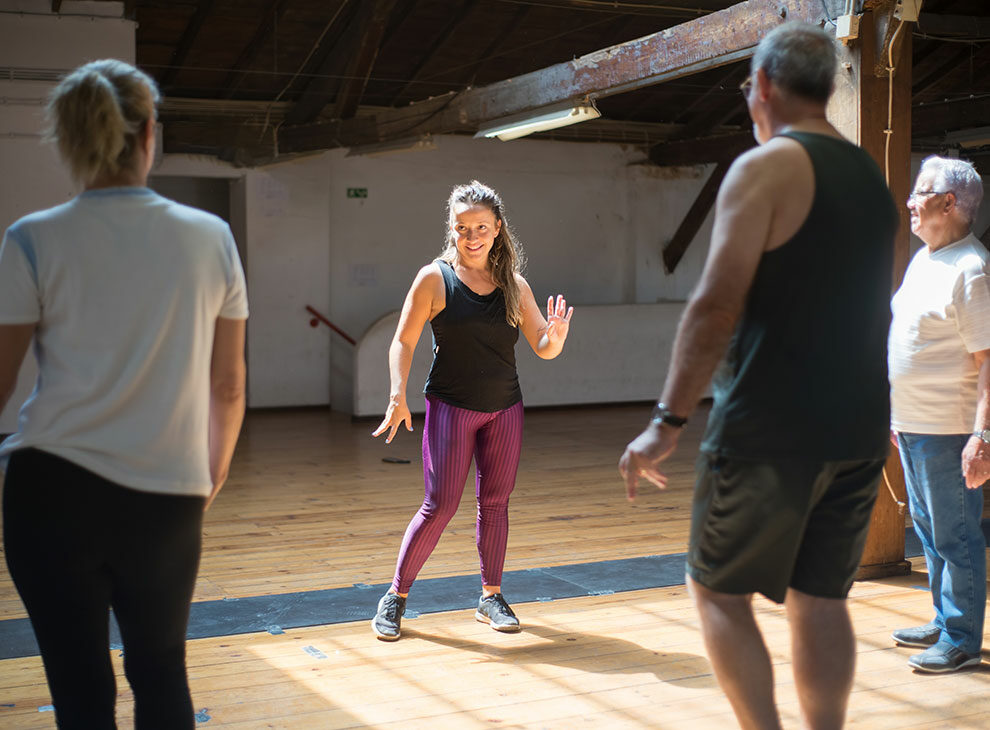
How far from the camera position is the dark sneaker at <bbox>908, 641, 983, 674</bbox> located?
10.3ft

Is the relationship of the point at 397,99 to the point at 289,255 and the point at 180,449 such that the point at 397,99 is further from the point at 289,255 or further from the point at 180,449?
the point at 180,449

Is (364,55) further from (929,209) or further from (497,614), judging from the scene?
(929,209)

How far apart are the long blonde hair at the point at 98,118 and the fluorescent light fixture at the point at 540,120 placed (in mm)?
4664

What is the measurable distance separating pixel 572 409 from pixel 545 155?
286cm

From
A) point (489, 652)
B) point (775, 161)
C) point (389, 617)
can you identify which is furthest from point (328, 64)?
point (775, 161)

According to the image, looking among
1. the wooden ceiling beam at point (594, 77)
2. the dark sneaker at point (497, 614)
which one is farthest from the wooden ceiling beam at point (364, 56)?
the dark sneaker at point (497, 614)

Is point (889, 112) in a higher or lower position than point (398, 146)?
lower

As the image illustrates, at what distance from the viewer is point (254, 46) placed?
9523mm

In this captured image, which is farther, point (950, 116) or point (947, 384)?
point (950, 116)

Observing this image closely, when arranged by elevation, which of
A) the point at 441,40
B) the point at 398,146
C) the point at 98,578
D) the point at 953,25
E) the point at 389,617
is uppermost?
the point at 953,25

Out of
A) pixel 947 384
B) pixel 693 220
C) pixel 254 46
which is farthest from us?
pixel 693 220

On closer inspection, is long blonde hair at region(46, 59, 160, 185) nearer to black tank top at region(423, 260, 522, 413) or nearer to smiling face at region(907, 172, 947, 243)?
black tank top at region(423, 260, 522, 413)

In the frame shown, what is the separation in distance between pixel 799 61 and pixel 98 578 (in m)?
1.45

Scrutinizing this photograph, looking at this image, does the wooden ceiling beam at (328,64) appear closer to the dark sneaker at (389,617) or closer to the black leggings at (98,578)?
the dark sneaker at (389,617)
